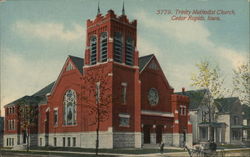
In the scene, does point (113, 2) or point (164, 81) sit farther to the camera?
point (164, 81)

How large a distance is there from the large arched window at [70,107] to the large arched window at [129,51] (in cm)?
821

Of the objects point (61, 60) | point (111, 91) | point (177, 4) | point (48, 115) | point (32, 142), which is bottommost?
point (32, 142)

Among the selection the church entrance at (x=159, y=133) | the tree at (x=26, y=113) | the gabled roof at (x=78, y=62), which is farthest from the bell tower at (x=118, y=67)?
the tree at (x=26, y=113)

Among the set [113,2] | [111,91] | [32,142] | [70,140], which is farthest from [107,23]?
[32,142]

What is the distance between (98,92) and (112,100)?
1.77m

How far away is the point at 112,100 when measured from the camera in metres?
37.5

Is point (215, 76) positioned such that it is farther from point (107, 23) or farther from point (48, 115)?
point (48, 115)

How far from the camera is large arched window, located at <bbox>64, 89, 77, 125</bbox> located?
43375mm

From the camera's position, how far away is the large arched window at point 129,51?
4000 centimetres

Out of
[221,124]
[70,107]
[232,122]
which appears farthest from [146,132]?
[232,122]

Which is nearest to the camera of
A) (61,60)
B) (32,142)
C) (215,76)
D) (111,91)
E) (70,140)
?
(61,60)

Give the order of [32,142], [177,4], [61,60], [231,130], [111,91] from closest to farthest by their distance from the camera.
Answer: [177,4] < [61,60] < [111,91] < [32,142] < [231,130]

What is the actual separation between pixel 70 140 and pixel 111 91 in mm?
9694

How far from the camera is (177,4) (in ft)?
90.6
